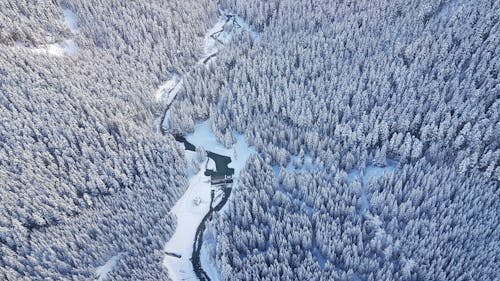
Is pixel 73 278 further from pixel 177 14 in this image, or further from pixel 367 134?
pixel 177 14

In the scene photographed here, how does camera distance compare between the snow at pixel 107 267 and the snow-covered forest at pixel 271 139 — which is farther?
the snow at pixel 107 267

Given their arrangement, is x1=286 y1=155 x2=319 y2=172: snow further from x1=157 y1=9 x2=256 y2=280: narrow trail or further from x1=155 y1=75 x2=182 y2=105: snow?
x1=155 y1=75 x2=182 y2=105: snow

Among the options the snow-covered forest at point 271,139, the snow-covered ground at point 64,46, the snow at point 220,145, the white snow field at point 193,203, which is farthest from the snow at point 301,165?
the snow-covered ground at point 64,46

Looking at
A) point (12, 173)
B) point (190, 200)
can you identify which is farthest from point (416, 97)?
point (12, 173)

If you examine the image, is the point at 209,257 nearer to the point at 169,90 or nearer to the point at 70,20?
the point at 169,90

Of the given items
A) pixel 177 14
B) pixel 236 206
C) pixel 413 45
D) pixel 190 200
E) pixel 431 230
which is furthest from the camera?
pixel 177 14

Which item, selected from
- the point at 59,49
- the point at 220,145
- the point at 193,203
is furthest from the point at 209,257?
the point at 59,49

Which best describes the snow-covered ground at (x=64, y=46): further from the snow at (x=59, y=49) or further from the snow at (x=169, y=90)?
the snow at (x=169, y=90)
